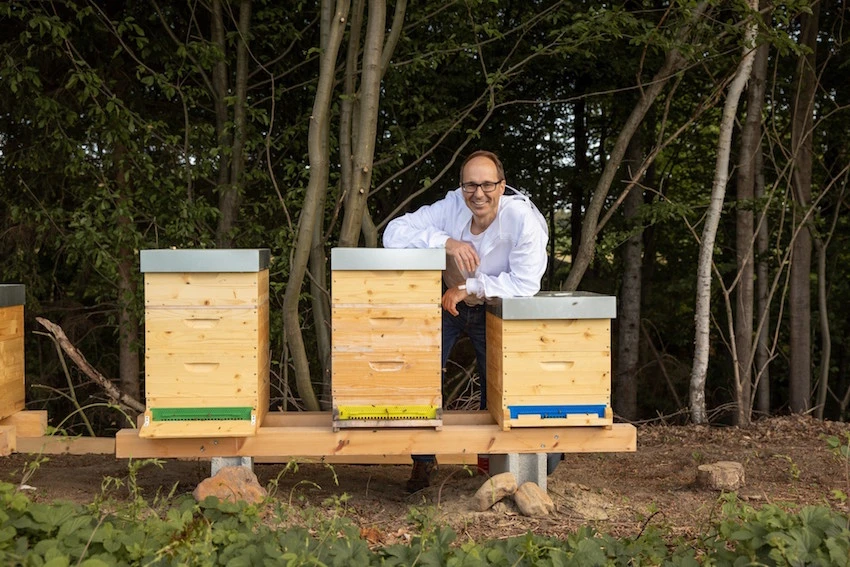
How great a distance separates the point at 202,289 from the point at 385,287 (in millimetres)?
841

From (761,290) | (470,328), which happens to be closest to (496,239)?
(470,328)

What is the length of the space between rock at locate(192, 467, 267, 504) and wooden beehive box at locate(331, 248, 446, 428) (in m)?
0.48

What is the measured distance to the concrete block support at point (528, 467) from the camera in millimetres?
4367

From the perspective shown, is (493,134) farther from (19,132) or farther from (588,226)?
(19,132)

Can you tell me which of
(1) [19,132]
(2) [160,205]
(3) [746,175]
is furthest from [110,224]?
(3) [746,175]

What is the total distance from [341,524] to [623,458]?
116 inches

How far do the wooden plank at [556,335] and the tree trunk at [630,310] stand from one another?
5679 millimetres

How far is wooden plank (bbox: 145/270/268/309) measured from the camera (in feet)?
13.3

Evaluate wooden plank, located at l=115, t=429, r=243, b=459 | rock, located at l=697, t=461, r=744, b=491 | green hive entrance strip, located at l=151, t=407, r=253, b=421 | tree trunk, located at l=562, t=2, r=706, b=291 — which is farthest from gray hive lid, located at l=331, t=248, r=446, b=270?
tree trunk, located at l=562, t=2, r=706, b=291

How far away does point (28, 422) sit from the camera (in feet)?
15.7

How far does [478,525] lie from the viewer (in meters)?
3.97

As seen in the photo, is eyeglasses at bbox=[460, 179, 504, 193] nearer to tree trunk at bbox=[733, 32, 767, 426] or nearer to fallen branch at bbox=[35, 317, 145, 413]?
fallen branch at bbox=[35, 317, 145, 413]

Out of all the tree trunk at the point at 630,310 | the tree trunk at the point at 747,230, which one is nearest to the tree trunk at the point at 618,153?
the tree trunk at the point at 747,230

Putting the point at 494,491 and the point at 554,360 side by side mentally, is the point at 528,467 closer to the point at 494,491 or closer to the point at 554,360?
the point at 494,491
